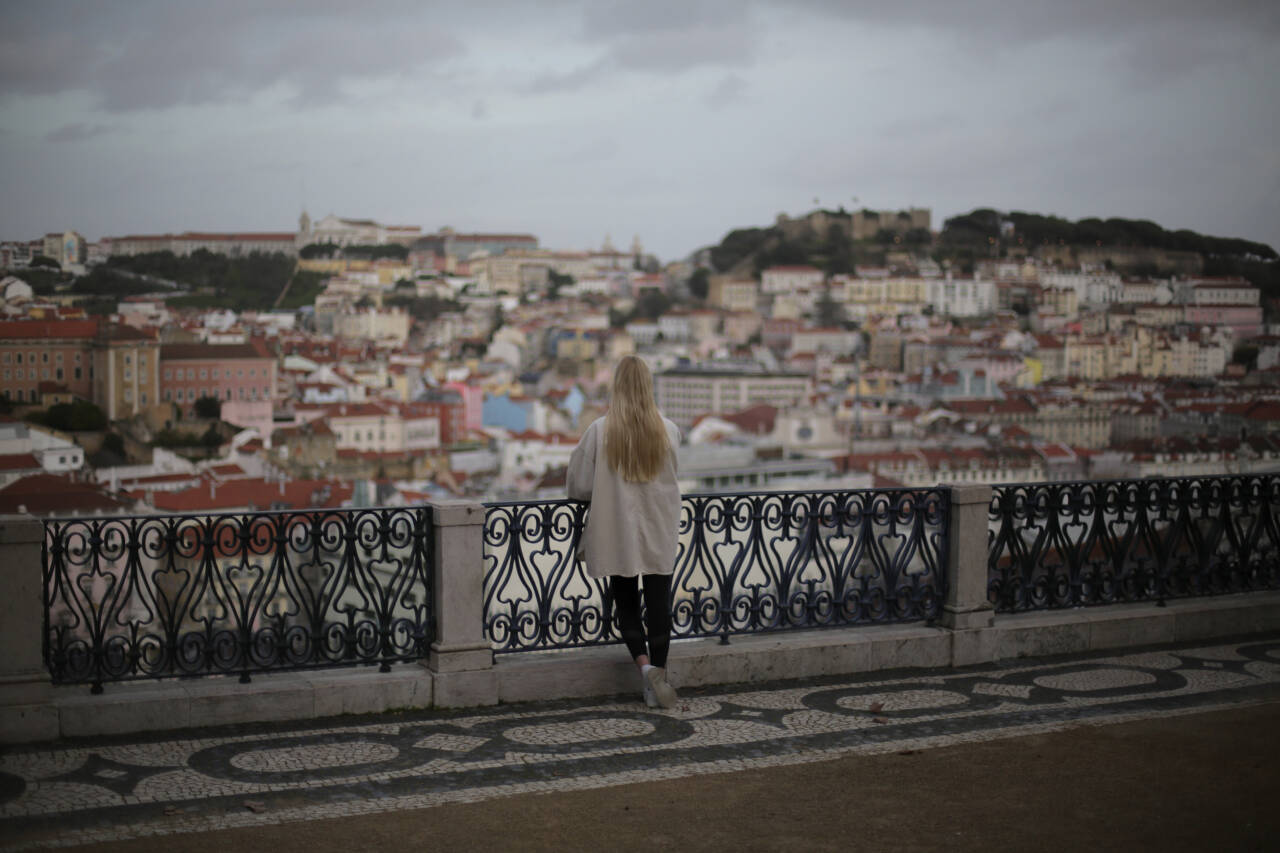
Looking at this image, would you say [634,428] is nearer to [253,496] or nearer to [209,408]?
[253,496]

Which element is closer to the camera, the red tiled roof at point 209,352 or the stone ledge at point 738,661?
the stone ledge at point 738,661

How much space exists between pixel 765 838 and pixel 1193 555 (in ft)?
12.6

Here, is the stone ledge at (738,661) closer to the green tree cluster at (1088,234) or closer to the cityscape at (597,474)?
the cityscape at (597,474)

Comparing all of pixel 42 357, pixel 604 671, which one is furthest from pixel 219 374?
pixel 604 671

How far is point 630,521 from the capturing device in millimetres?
4531

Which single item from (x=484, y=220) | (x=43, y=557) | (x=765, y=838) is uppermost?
(x=484, y=220)

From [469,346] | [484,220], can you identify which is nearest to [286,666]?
[469,346]

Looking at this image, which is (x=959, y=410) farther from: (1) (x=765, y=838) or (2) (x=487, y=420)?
(1) (x=765, y=838)

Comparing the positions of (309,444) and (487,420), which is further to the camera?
(487,420)

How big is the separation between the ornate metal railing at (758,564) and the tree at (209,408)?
141 feet

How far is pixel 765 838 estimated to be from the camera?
330cm

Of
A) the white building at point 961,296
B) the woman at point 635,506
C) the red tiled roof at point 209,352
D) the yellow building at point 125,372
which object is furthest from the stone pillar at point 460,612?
the white building at point 961,296

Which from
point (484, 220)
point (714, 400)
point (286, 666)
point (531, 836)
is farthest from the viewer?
point (484, 220)

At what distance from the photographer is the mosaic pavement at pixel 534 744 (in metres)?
3.50
